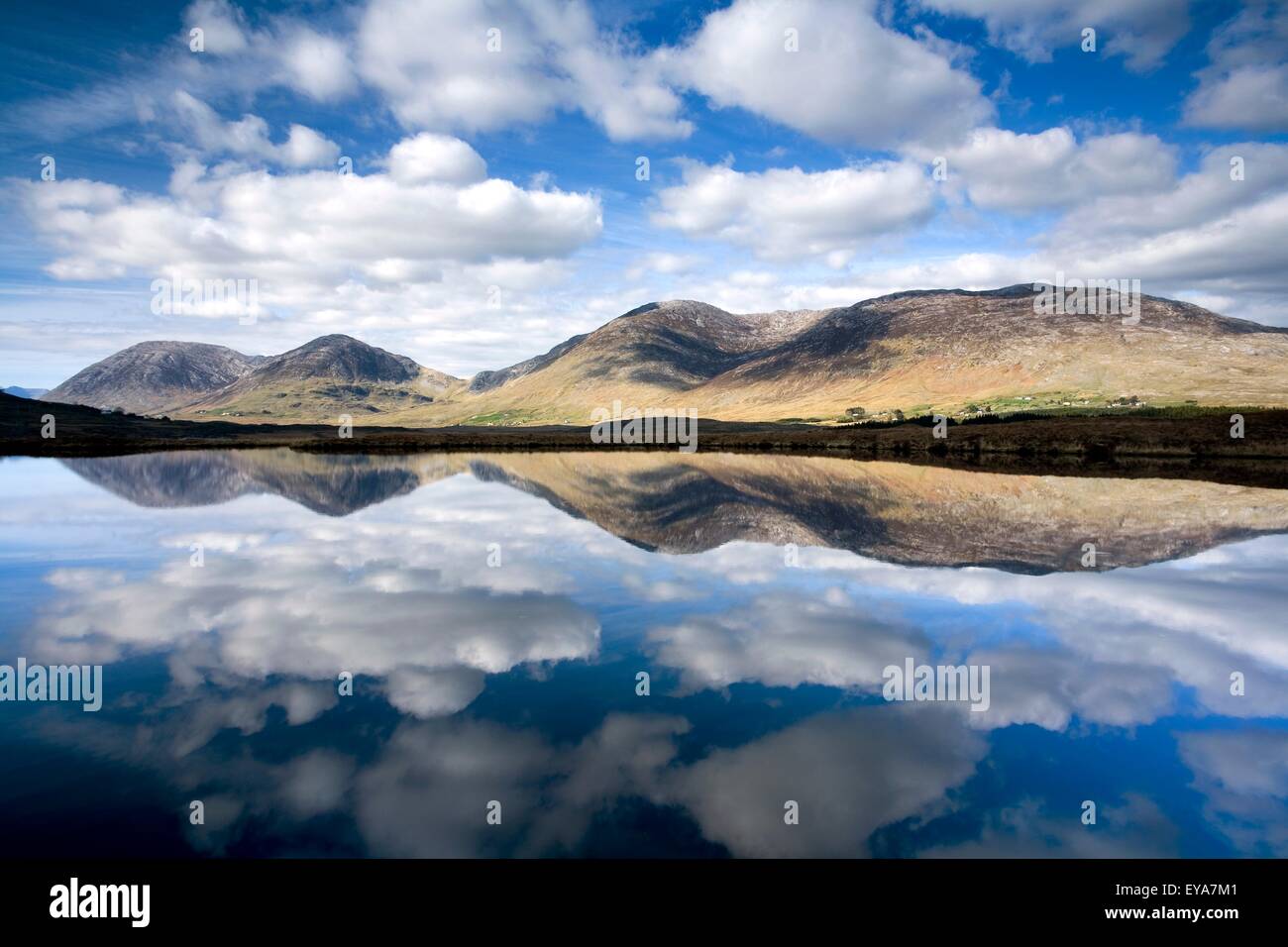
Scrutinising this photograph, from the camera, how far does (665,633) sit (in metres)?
13.4

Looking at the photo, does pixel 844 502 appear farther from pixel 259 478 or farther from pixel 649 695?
pixel 259 478

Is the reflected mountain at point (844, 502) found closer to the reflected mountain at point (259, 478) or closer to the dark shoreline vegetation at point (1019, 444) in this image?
the reflected mountain at point (259, 478)

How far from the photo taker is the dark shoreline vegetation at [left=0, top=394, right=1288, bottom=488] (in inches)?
2327

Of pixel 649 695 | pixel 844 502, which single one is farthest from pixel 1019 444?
pixel 649 695

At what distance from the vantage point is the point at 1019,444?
78188 millimetres

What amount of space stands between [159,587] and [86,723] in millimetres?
9211

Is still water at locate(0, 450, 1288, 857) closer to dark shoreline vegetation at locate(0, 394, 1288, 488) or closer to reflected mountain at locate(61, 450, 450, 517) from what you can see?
→ reflected mountain at locate(61, 450, 450, 517)

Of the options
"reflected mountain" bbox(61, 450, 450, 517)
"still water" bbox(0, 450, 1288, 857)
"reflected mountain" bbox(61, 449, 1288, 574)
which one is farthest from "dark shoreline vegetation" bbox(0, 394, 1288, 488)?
"still water" bbox(0, 450, 1288, 857)

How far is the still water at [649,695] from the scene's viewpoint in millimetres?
6910

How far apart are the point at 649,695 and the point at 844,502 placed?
1063 inches

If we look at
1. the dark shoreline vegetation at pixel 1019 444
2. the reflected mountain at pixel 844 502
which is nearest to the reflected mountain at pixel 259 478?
the reflected mountain at pixel 844 502

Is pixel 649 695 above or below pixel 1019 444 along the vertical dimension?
below
